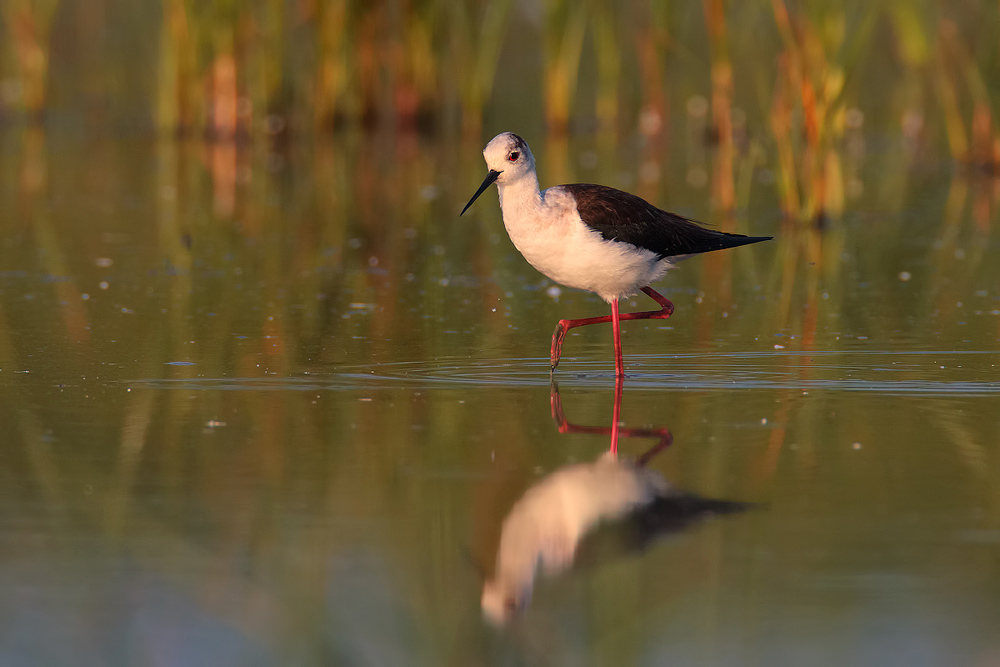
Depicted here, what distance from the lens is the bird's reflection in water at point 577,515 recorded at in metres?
4.42

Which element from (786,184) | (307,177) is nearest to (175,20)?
(307,177)

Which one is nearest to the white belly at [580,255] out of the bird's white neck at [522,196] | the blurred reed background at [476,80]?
the bird's white neck at [522,196]

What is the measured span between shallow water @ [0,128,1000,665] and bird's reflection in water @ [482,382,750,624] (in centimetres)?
6

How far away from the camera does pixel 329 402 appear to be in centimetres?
673

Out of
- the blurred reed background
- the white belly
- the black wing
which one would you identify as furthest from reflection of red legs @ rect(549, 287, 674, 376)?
the blurred reed background

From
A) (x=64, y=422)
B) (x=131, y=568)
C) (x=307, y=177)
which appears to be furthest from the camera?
(x=307, y=177)

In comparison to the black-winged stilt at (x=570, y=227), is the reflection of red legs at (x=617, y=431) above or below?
below

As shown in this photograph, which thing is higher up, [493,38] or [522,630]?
[493,38]

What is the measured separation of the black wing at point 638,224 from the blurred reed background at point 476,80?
5.09 m

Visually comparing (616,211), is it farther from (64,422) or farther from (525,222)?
(64,422)

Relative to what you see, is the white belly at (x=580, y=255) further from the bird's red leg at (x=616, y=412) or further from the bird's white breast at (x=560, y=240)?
the bird's red leg at (x=616, y=412)

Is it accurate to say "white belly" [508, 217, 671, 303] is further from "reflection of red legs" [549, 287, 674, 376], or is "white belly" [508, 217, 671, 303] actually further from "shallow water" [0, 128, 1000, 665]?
"shallow water" [0, 128, 1000, 665]

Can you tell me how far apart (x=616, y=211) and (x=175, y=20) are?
1312cm

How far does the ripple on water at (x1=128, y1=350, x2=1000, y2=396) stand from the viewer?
23.2ft
